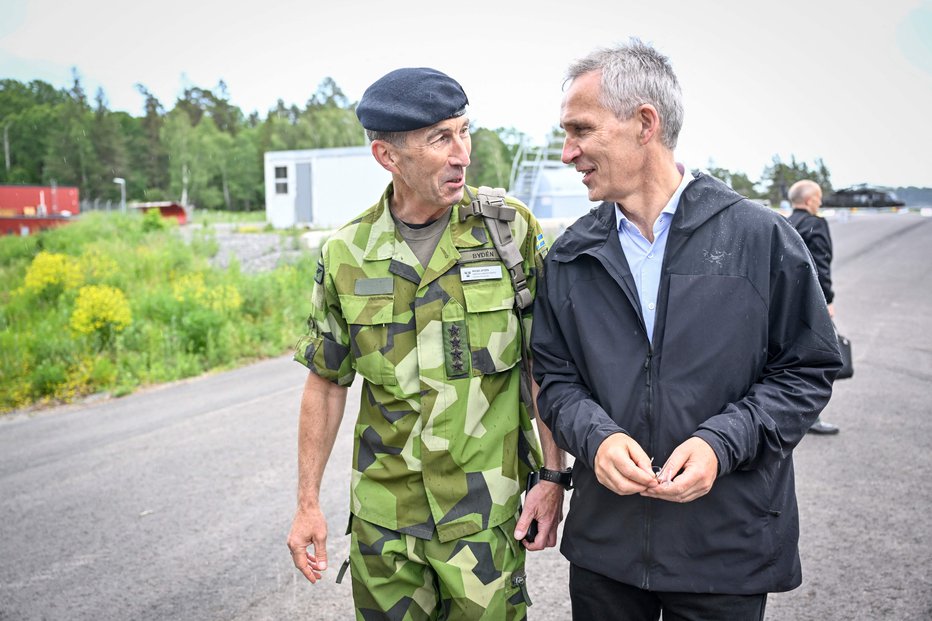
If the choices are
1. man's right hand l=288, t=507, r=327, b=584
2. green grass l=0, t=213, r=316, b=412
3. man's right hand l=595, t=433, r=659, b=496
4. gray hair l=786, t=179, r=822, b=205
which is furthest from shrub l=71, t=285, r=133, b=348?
man's right hand l=595, t=433, r=659, b=496

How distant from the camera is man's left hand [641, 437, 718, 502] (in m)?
1.71

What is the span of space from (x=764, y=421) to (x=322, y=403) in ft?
4.39

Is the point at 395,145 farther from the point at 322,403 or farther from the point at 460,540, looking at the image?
the point at 460,540

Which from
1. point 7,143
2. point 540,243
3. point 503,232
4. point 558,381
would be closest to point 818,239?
point 540,243

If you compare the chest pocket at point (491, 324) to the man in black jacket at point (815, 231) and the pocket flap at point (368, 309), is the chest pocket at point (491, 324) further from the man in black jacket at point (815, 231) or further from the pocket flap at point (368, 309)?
the man in black jacket at point (815, 231)

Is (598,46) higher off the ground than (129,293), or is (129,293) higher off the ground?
(598,46)

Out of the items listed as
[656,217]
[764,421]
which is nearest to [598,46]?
[656,217]

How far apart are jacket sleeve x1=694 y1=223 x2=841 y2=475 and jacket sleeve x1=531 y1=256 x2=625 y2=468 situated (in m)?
0.28

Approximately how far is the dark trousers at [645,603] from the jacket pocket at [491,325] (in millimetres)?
636

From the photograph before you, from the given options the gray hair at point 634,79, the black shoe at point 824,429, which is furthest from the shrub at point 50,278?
the gray hair at point 634,79

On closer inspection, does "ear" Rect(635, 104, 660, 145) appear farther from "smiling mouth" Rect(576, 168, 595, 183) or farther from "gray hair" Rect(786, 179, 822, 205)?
"gray hair" Rect(786, 179, 822, 205)

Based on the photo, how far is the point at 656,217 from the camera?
2.06 meters

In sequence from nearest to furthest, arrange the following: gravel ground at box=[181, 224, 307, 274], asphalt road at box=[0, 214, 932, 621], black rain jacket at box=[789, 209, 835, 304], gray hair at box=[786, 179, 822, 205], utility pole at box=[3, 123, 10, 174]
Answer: asphalt road at box=[0, 214, 932, 621] < black rain jacket at box=[789, 209, 835, 304] < gray hair at box=[786, 179, 822, 205] < gravel ground at box=[181, 224, 307, 274] < utility pole at box=[3, 123, 10, 174]

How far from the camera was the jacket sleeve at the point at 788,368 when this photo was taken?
181 cm
